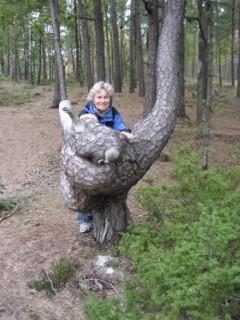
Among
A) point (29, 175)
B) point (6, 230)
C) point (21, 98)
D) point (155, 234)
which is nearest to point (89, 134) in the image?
point (155, 234)

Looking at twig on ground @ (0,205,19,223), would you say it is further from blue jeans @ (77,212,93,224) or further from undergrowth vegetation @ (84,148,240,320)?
undergrowth vegetation @ (84,148,240,320)

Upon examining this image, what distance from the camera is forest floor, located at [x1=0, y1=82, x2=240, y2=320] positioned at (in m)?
4.62

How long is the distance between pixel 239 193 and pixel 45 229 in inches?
105

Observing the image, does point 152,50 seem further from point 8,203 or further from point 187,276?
point 187,276

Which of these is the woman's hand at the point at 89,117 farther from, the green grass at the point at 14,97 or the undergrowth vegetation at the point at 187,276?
the green grass at the point at 14,97

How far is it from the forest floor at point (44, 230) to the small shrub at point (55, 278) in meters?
0.05

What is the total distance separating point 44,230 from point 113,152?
224cm

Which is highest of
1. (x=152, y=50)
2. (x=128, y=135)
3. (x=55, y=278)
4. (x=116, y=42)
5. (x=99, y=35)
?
(x=116, y=42)

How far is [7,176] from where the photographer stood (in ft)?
29.7

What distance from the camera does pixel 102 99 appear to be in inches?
198

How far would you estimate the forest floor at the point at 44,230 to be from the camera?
4.62 metres

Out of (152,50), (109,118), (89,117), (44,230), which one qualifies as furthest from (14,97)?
(89,117)

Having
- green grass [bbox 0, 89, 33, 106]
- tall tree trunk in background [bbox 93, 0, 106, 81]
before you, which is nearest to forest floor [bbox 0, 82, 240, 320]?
tall tree trunk in background [bbox 93, 0, 106, 81]

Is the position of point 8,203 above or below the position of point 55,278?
above
